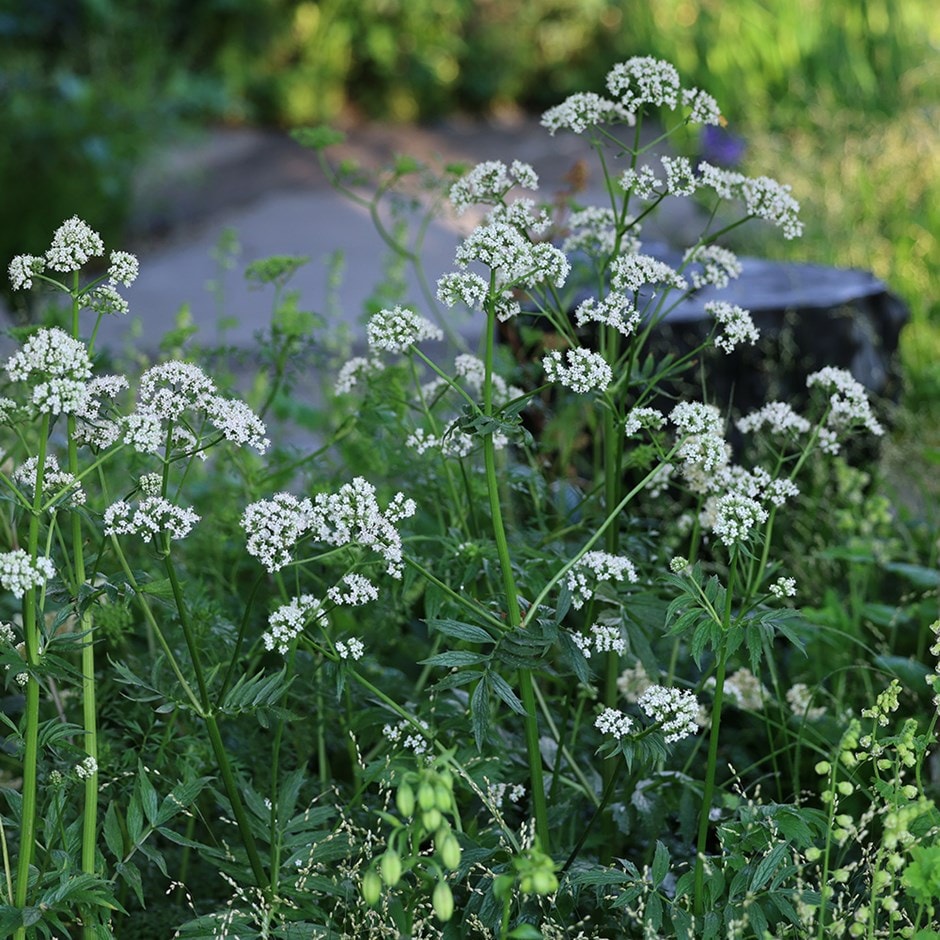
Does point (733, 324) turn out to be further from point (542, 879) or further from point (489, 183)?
point (542, 879)

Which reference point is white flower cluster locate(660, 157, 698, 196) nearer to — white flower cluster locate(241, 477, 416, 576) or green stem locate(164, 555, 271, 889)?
white flower cluster locate(241, 477, 416, 576)

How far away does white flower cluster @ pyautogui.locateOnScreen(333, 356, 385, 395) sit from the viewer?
94.7 inches

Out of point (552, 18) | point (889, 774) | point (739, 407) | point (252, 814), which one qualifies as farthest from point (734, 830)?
point (552, 18)

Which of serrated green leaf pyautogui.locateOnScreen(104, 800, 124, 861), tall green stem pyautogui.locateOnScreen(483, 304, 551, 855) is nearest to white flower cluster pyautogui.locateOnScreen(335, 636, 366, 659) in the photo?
tall green stem pyautogui.locateOnScreen(483, 304, 551, 855)

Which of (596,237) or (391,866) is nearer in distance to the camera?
(391,866)

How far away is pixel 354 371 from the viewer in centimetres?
252

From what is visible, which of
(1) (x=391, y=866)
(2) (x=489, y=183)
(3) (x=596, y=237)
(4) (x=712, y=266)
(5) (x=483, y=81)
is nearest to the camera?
(1) (x=391, y=866)

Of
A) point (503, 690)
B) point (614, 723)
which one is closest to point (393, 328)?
point (503, 690)

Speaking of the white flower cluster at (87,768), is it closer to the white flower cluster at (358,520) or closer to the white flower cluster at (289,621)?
the white flower cluster at (289,621)

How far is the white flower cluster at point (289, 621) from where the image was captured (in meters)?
1.81

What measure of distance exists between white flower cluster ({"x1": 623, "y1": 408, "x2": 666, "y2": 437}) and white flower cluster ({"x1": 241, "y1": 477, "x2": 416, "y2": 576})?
40 cm

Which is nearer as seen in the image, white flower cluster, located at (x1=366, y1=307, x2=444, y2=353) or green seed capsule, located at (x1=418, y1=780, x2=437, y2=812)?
green seed capsule, located at (x1=418, y1=780, x2=437, y2=812)

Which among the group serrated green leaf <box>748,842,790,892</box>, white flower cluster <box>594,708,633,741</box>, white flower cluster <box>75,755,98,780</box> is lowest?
serrated green leaf <box>748,842,790,892</box>

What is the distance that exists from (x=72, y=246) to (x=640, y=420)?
2.94ft
